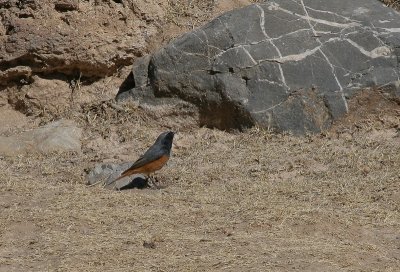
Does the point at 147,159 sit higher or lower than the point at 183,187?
higher

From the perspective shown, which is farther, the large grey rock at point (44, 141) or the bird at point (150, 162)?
the large grey rock at point (44, 141)

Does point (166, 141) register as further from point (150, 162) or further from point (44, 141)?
point (44, 141)

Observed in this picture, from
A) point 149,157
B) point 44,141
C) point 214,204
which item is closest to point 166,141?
point 149,157

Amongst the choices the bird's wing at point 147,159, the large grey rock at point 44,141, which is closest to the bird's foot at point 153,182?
the bird's wing at point 147,159

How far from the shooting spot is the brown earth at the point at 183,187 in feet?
21.2

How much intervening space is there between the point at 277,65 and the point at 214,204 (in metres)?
3.02

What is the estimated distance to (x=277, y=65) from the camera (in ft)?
34.1

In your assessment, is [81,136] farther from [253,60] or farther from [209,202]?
[209,202]

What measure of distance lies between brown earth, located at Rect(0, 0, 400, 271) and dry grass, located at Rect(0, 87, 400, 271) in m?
0.01

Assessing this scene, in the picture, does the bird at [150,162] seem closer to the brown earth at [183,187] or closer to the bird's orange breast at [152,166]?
the bird's orange breast at [152,166]

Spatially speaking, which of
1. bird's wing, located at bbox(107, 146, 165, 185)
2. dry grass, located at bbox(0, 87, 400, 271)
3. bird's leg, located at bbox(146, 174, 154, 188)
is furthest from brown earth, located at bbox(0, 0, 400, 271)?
bird's wing, located at bbox(107, 146, 165, 185)

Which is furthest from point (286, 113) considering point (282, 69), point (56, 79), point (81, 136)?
point (56, 79)

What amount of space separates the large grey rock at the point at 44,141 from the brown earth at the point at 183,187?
17 centimetres

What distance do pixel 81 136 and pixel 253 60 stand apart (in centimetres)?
228
